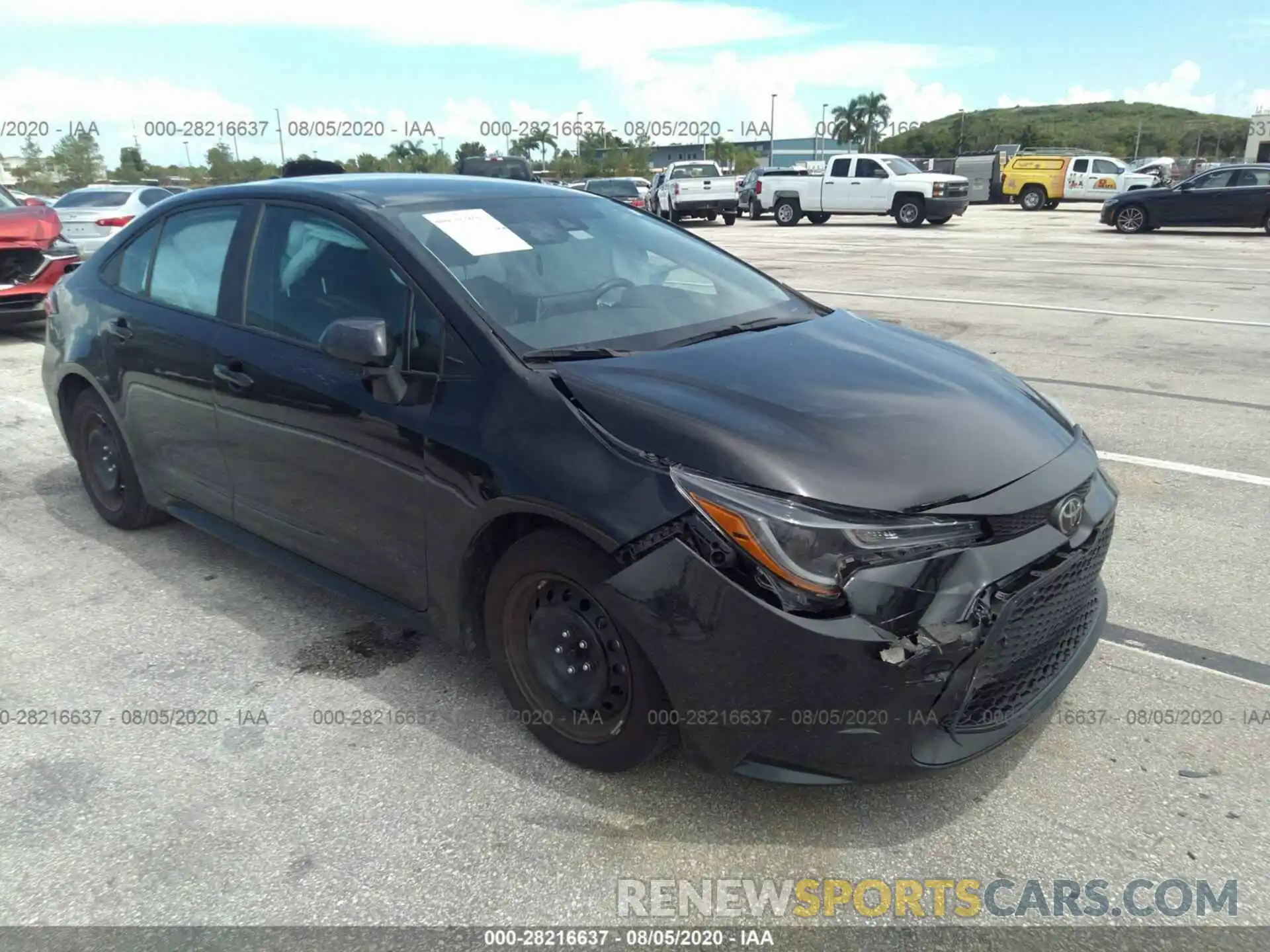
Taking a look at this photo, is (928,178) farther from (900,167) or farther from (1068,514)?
(1068,514)

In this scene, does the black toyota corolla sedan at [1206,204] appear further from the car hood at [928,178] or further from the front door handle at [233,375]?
the front door handle at [233,375]

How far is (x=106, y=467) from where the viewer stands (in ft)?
15.1

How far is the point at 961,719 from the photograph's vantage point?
2.35 m

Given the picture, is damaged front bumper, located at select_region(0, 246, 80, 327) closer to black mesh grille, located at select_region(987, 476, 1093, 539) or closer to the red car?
the red car

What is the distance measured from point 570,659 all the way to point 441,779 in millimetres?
531

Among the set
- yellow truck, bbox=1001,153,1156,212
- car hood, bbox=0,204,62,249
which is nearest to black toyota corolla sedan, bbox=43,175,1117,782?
car hood, bbox=0,204,62,249

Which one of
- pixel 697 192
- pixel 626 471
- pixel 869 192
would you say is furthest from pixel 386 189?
pixel 697 192

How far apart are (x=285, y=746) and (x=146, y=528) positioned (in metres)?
2.24

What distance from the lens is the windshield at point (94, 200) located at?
15.6 metres

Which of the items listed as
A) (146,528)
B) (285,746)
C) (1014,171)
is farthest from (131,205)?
(1014,171)

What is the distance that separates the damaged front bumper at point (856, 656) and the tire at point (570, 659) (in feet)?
0.37

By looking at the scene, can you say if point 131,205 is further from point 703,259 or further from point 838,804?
point 838,804

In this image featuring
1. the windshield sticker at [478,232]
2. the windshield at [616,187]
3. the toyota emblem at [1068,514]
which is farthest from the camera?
the windshield at [616,187]

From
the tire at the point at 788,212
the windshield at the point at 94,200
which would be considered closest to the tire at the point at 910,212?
the tire at the point at 788,212
